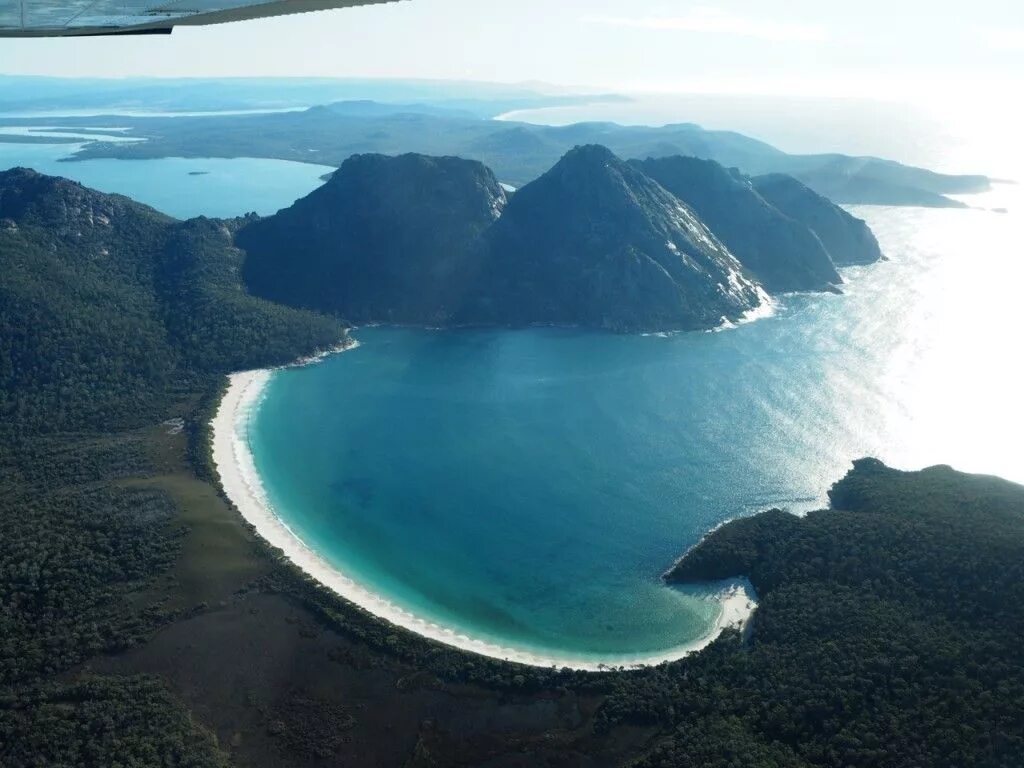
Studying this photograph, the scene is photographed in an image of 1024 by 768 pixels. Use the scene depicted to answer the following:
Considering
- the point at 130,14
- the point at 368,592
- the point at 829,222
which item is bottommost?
the point at 368,592

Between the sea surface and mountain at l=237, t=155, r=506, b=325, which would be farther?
mountain at l=237, t=155, r=506, b=325

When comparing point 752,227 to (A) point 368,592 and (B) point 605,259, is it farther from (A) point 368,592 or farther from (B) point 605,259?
(A) point 368,592

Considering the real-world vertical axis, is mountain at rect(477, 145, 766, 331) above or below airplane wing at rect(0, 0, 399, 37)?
below

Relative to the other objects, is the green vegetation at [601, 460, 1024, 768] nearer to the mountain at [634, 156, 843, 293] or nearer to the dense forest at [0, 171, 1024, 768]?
the dense forest at [0, 171, 1024, 768]

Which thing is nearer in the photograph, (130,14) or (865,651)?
(130,14)

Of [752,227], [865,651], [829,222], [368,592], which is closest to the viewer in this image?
[865,651]

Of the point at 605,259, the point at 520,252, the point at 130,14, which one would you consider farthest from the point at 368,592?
the point at 520,252

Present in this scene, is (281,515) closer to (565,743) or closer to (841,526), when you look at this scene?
(565,743)

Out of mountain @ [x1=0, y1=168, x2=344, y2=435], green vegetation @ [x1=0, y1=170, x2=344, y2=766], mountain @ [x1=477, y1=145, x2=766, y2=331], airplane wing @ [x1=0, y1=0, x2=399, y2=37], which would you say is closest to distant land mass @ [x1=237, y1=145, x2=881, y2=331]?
mountain @ [x1=477, y1=145, x2=766, y2=331]
